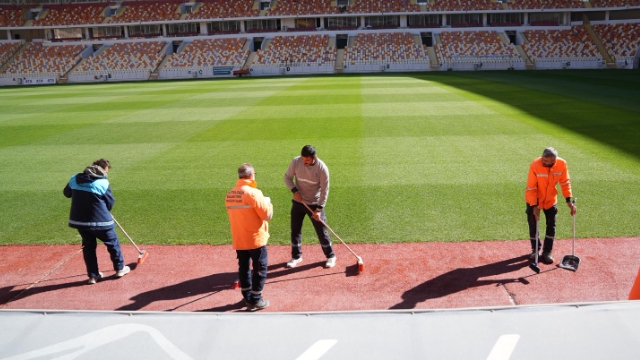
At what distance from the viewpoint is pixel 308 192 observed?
808 centimetres

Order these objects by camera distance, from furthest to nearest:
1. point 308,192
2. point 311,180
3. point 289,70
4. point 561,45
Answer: point 289,70
point 561,45
point 308,192
point 311,180

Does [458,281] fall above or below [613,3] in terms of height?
below

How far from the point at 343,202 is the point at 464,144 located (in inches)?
261

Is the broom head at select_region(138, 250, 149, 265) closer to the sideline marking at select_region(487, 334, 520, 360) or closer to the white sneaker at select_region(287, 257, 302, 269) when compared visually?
the white sneaker at select_region(287, 257, 302, 269)

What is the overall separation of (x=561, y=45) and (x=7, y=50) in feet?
208

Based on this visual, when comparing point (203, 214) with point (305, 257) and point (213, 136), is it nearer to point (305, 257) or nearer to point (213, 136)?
point (305, 257)

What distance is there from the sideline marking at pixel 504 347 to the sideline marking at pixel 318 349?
4.93 feet

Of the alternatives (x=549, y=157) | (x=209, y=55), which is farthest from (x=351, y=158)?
(x=209, y=55)

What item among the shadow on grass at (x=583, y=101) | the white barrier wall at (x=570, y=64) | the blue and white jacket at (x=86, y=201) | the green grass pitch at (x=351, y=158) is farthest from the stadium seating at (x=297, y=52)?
the blue and white jacket at (x=86, y=201)

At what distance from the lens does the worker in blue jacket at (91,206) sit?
7.55 metres

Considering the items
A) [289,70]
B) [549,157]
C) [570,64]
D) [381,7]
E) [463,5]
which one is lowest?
[549,157]

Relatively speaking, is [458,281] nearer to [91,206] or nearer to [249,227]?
[249,227]

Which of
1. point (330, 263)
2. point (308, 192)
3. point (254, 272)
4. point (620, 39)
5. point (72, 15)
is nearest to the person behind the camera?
point (254, 272)

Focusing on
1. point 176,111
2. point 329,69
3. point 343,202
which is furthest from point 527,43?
point 343,202
